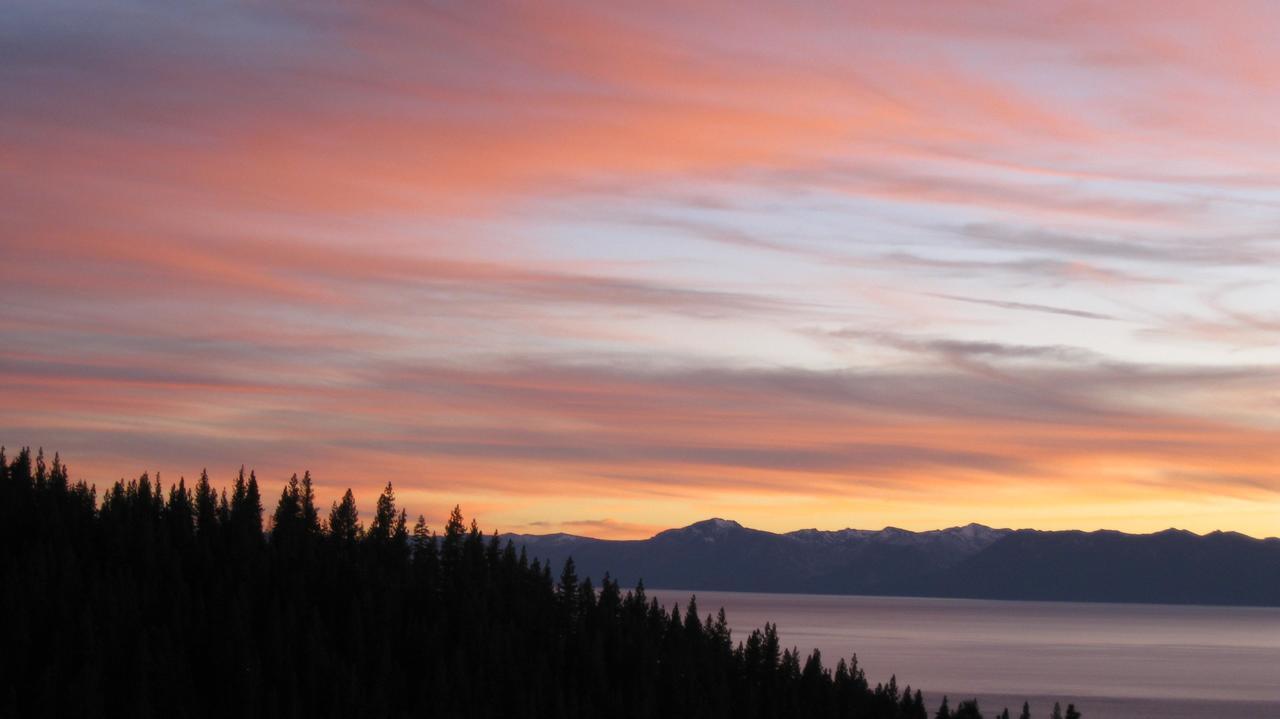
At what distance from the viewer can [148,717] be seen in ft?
623

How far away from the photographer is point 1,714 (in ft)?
656

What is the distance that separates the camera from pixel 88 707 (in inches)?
7825

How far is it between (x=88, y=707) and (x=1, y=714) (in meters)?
12.7

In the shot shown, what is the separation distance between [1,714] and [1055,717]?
481 ft

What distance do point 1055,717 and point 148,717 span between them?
123 meters

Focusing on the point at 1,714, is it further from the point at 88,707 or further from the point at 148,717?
the point at 148,717

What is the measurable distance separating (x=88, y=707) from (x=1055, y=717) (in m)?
134

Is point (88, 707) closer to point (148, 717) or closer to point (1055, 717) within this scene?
point (148, 717)

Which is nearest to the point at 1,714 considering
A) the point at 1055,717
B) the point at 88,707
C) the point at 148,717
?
the point at 88,707

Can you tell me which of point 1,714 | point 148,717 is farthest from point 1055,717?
point 1,714

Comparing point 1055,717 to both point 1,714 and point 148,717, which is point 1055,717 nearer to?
point 148,717

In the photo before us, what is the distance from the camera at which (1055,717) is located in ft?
652

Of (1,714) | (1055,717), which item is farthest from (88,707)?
(1055,717)
